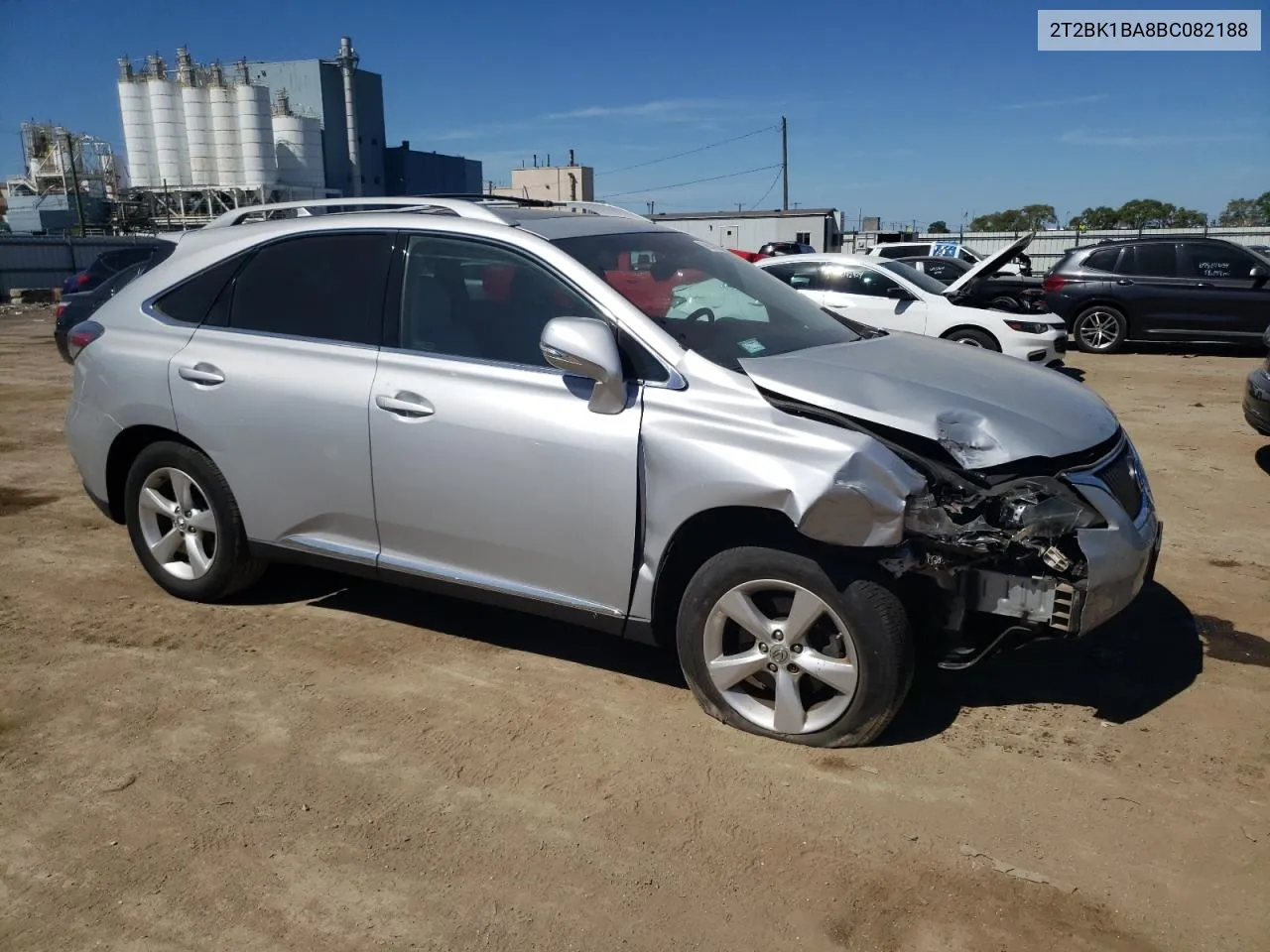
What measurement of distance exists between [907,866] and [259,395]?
3040mm

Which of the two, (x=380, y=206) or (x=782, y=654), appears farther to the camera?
(x=380, y=206)

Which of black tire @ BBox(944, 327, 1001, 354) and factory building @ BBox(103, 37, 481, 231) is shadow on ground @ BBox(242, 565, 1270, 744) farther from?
factory building @ BBox(103, 37, 481, 231)

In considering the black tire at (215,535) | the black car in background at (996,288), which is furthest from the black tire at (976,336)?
the black tire at (215,535)

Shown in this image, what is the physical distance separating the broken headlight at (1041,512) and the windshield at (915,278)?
9180 mm

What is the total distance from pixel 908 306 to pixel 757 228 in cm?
4107

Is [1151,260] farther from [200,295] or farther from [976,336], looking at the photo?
[200,295]

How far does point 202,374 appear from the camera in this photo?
4.33m

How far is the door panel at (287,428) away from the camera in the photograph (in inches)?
157

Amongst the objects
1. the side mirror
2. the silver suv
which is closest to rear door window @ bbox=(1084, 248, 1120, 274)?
the silver suv

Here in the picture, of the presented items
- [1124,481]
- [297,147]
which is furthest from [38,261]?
[297,147]

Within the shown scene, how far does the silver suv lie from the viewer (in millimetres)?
3209

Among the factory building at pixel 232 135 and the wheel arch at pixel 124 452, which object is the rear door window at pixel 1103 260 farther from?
the factory building at pixel 232 135

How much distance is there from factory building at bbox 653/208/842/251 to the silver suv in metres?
45.1

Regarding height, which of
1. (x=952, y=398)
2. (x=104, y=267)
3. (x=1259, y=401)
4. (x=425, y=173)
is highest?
(x=425, y=173)
